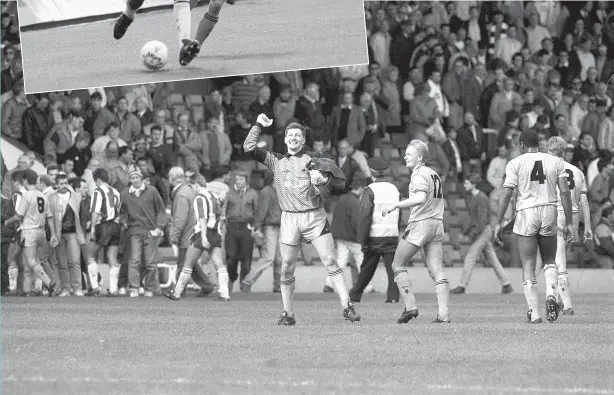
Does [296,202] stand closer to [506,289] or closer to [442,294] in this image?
[442,294]

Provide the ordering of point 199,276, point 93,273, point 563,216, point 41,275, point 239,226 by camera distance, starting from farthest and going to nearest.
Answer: point 239,226 → point 93,273 → point 199,276 → point 41,275 → point 563,216

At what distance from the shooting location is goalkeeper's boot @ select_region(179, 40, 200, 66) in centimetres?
1688

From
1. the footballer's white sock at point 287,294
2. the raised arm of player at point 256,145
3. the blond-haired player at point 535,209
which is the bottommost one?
the footballer's white sock at point 287,294

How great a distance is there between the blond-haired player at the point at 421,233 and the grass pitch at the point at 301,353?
0.30 metres

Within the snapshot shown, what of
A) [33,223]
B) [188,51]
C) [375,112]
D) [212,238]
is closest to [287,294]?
[188,51]

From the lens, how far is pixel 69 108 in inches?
1041

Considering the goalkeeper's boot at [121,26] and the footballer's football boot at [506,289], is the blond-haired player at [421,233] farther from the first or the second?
the footballer's football boot at [506,289]

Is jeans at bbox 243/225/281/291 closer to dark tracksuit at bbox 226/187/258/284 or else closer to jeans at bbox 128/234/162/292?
dark tracksuit at bbox 226/187/258/284

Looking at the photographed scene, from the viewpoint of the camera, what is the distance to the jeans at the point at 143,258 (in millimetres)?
22750

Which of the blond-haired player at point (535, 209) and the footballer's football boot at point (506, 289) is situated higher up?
the blond-haired player at point (535, 209)

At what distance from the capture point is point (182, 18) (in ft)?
56.2

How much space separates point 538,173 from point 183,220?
922 centimetres

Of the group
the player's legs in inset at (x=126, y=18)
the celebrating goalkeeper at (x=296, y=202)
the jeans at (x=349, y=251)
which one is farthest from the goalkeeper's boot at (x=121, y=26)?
the jeans at (x=349, y=251)

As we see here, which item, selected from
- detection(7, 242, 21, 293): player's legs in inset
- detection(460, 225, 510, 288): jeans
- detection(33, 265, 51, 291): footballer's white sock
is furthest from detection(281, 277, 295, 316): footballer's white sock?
detection(7, 242, 21, 293): player's legs in inset
